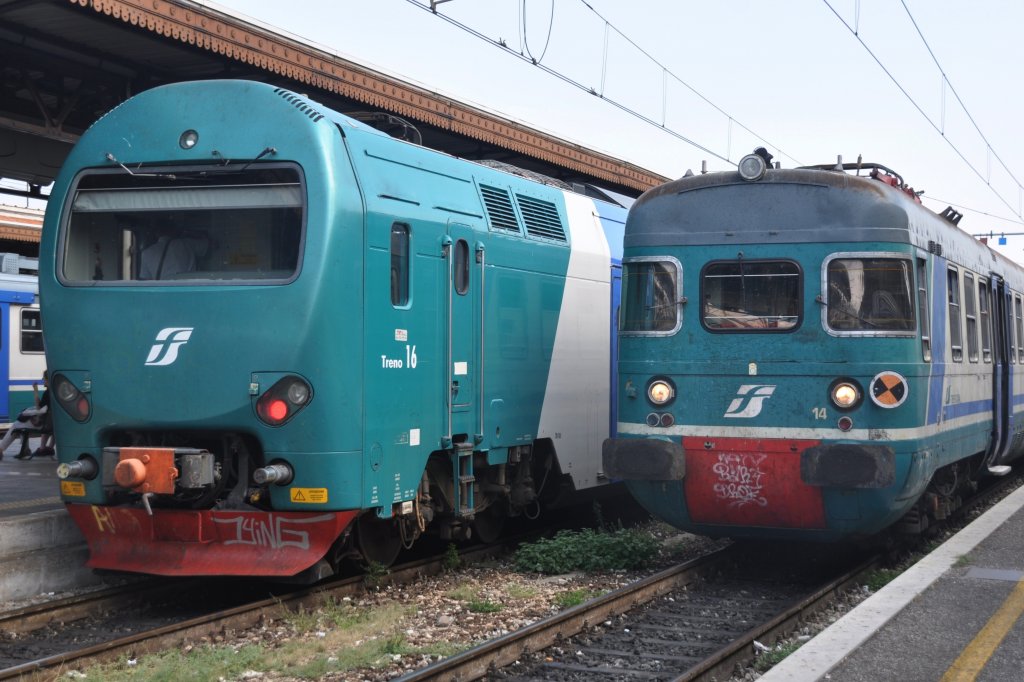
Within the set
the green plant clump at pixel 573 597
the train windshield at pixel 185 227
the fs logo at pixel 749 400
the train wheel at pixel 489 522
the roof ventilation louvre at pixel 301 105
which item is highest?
the roof ventilation louvre at pixel 301 105

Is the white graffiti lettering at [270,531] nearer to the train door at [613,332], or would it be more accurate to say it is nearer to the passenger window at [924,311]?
the passenger window at [924,311]

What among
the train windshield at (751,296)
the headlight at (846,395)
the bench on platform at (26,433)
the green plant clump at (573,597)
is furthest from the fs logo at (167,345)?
the bench on platform at (26,433)

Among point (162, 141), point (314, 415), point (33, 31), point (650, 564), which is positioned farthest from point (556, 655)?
point (33, 31)

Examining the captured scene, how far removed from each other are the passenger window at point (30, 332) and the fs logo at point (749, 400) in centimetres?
1399

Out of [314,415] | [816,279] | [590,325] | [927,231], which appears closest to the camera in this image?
[314,415]

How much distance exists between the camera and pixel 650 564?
9695mm

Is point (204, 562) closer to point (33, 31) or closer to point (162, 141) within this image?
point (162, 141)

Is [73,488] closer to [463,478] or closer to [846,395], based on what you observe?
[463,478]

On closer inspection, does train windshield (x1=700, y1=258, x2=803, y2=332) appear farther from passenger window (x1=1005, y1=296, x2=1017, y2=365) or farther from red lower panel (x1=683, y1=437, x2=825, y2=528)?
passenger window (x1=1005, y1=296, x2=1017, y2=365)

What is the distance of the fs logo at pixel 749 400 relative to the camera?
28.1ft

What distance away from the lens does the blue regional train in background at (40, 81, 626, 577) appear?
756cm

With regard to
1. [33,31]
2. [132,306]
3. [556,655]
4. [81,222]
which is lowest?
[556,655]

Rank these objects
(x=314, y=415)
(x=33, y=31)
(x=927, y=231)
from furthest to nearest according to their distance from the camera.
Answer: (x=33, y=31), (x=927, y=231), (x=314, y=415)

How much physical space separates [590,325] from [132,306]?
4765 mm
